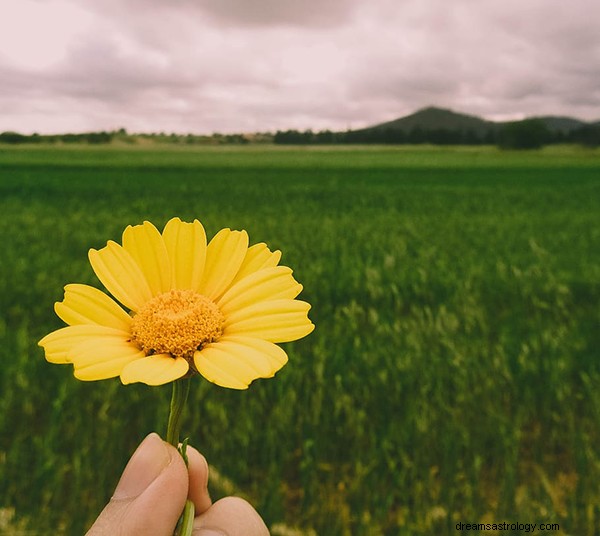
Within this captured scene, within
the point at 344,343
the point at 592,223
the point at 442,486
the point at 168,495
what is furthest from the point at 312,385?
→ the point at 592,223

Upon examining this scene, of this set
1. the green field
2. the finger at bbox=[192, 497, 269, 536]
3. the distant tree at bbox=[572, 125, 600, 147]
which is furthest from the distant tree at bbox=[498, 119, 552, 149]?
the finger at bbox=[192, 497, 269, 536]

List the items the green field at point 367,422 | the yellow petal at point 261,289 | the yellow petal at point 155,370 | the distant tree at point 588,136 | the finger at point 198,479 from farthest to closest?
the distant tree at point 588,136 → the green field at point 367,422 → the finger at point 198,479 → the yellow petal at point 261,289 → the yellow petal at point 155,370

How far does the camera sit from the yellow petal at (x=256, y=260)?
47cm

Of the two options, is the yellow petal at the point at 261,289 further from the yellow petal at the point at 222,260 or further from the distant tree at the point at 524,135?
the distant tree at the point at 524,135

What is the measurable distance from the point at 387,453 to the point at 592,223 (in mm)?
7758

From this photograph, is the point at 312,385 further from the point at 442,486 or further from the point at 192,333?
the point at 192,333

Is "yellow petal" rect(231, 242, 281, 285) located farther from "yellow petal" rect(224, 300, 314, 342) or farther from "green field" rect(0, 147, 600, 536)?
"green field" rect(0, 147, 600, 536)

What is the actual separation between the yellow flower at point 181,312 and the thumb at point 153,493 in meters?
0.10

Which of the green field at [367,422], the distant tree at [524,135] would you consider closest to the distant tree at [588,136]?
the distant tree at [524,135]

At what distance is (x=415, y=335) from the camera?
2.80 meters

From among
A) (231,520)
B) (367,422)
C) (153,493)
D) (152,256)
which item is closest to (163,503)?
(153,493)

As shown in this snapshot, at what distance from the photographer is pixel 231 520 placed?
0.58 m

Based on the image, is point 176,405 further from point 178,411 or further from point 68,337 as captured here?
point 68,337

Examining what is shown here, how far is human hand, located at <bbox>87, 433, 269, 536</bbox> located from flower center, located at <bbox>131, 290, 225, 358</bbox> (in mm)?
91
